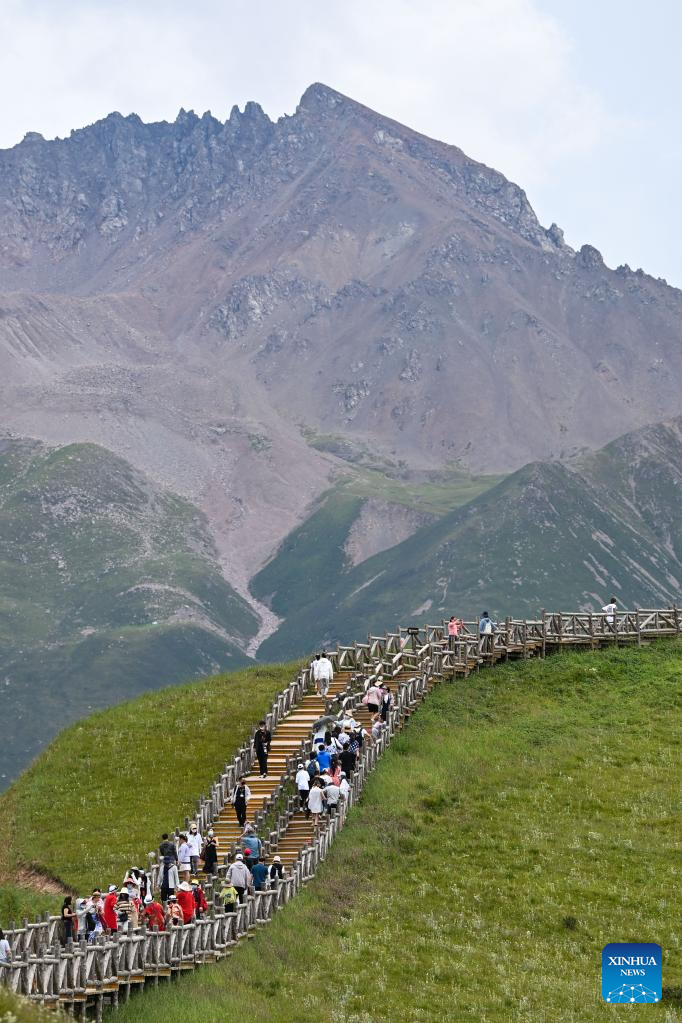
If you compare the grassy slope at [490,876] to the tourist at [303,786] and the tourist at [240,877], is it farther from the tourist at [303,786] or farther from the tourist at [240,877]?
the tourist at [303,786]

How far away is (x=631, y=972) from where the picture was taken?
45.3 meters

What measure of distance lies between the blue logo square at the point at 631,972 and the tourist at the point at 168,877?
12.8 metres

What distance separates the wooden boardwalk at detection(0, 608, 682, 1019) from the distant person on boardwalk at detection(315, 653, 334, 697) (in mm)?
531

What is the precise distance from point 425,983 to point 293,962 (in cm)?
414

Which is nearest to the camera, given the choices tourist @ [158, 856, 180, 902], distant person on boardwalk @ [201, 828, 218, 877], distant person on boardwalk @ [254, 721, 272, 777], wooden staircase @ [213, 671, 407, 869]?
tourist @ [158, 856, 180, 902]

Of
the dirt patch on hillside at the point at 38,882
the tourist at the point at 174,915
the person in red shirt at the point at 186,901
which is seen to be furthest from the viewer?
the dirt patch on hillside at the point at 38,882

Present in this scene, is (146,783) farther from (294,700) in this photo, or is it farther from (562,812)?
(562,812)

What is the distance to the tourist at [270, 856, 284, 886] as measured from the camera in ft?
163

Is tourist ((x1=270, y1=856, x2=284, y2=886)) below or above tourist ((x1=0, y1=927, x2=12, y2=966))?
above

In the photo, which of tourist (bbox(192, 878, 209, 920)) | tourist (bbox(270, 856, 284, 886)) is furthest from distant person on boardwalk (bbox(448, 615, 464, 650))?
tourist (bbox(192, 878, 209, 920))

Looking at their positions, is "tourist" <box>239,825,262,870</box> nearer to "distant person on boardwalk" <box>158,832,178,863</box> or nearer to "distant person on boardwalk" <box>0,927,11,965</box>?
"distant person on boardwalk" <box>158,832,178,863</box>

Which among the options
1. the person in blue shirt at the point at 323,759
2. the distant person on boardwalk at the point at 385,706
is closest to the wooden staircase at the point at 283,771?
the distant person on boardwalk at the point at 385,706

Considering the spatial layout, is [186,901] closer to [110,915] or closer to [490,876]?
[110,915]

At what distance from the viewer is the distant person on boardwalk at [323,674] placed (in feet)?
227
